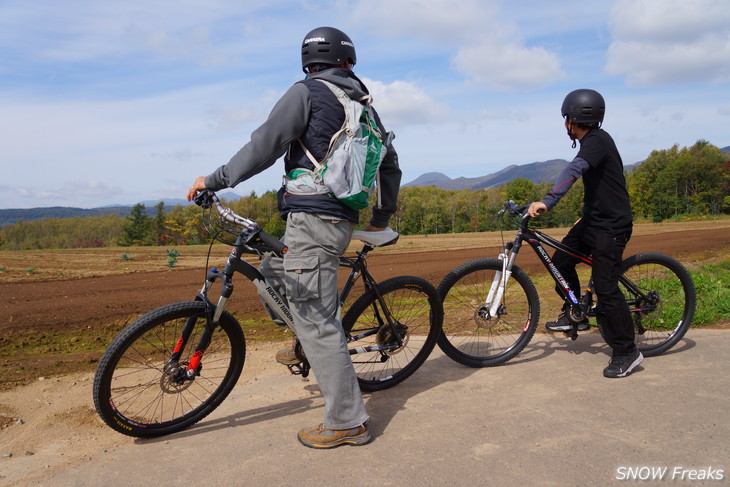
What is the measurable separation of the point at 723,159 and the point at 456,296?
85.9m

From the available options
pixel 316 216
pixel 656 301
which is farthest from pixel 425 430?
pixel 656 301

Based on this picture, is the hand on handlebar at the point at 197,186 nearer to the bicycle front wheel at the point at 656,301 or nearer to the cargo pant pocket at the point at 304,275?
the cargo pant pocket at the point at 304,275

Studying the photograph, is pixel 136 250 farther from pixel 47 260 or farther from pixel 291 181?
pixel 291 181

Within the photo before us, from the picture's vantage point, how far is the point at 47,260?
15.7 metres

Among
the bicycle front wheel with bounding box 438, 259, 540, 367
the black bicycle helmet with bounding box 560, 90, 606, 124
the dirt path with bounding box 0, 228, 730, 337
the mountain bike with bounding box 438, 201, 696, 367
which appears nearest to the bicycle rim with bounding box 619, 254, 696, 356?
the mountain bike with bounding box 438, 201, 696, 367

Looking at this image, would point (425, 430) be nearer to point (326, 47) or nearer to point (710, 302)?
point (326, 47)

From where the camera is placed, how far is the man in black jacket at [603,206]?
4.51 meters

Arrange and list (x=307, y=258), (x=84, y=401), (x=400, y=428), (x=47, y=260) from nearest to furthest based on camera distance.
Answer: (x=307, y=258) → (x=400, y=428) → (x=84, y=401) → (x=47, y=260)

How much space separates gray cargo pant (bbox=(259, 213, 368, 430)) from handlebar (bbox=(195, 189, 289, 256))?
10cm

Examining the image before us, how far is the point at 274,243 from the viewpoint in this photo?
3533 millimetres

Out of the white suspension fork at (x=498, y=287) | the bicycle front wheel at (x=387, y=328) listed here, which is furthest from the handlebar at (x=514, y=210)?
the bicycle front wheel at (x=387, y=328)

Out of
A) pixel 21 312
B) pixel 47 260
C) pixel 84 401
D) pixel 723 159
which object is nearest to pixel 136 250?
pixel 47 260

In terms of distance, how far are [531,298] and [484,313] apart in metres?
0.47

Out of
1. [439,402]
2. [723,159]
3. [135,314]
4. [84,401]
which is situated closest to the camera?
[439,402]
